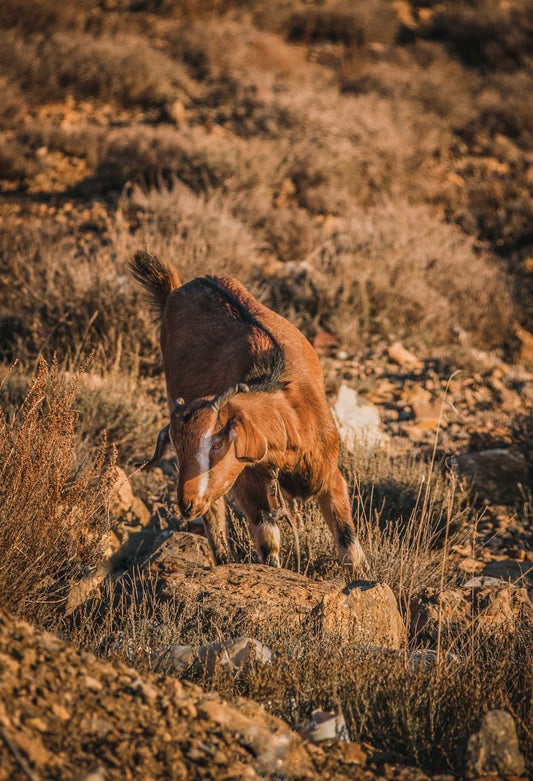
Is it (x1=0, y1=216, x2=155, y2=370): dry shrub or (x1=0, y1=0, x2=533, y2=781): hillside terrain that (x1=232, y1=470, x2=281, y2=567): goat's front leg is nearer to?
(x1=0, y1=0, x2=533, y2=781): hillside terrain

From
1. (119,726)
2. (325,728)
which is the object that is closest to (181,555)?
(325,728)

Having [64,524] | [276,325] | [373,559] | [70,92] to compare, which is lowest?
[70,92]

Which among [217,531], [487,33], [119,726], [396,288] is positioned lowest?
[396,288]

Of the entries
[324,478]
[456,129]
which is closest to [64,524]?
[324,478]

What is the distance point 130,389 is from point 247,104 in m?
9.26

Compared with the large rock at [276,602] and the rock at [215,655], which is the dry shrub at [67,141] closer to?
the large rock at [276,602]

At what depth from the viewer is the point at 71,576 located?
4453 mm

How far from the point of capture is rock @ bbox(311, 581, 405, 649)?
4.06m

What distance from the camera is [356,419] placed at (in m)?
7.63

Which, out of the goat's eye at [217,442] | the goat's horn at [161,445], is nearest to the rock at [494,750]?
the goat's eye at [217,442]

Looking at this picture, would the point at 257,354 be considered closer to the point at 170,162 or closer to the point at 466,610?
the point at 466,610

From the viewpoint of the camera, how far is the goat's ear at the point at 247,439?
404 cm

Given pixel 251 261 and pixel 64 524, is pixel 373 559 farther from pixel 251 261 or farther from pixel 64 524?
pixel 251 261

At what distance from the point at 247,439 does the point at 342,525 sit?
1317 mm
